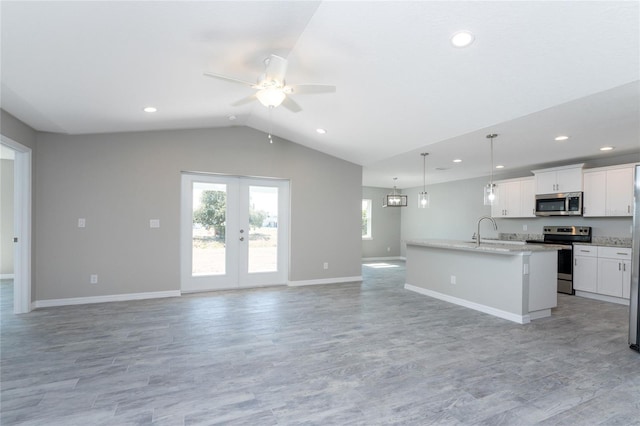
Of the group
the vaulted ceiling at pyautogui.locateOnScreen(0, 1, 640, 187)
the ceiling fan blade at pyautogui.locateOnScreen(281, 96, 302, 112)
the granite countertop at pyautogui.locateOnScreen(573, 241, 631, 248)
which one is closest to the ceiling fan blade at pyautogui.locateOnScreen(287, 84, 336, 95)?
the ceiling fan blade at pyautogui.locateOnScreen(281, 96, 302, 112)

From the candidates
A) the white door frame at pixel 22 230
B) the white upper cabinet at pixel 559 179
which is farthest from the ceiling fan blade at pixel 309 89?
the white upper cabinet at pixel 559 179

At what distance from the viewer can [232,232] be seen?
5879 millimetres

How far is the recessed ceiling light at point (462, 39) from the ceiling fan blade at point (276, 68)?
4.49 feet

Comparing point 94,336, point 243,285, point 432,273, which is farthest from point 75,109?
point 432,273

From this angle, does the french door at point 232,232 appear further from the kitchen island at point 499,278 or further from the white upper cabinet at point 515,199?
the white upper cabinet at point 515,199

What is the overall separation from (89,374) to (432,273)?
4.76 m

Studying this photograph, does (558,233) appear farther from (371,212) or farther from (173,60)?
(173,60)

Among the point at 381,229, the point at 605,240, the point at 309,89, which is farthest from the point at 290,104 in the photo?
the point at 381,229

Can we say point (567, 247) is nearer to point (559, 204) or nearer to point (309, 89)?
point (559, 204)

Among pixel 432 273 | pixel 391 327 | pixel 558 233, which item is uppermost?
pixel 558 233

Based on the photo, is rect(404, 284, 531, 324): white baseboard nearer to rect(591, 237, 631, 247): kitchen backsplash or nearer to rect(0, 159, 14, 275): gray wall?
rect(591, 237, 631, 247): kitchen backsplash

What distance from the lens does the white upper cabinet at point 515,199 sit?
21.5 feet

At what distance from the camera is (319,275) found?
6.43 metres

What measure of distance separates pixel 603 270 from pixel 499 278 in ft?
7.94
